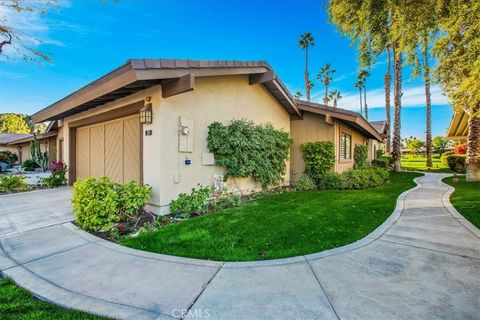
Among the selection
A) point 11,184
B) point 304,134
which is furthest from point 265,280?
point 11,184

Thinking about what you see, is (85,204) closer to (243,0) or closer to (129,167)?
(129,167)

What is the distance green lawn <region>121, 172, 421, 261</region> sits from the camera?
3699mm

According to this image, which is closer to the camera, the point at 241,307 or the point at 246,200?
the point at 241,307

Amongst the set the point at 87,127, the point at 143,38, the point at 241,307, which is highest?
the point at 143,38

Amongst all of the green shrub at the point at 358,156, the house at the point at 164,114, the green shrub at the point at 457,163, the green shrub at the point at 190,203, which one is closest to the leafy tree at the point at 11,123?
the house at the point at 164,114

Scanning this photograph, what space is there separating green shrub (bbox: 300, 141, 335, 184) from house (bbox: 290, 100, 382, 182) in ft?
1.15

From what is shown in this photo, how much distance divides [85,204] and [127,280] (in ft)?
9.13

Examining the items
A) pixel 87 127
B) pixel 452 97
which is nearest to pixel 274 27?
pixel 452 97

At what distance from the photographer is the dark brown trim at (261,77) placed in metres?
8.20

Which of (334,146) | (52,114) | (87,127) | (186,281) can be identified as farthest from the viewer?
(334,146)

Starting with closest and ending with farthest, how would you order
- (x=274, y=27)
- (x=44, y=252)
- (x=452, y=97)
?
(x=44, y=252)
(x=452, y=97)
(x=274, y=27)

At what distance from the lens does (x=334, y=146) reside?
1006 cm

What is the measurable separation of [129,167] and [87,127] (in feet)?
12.8

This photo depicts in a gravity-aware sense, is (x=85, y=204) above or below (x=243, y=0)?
below
